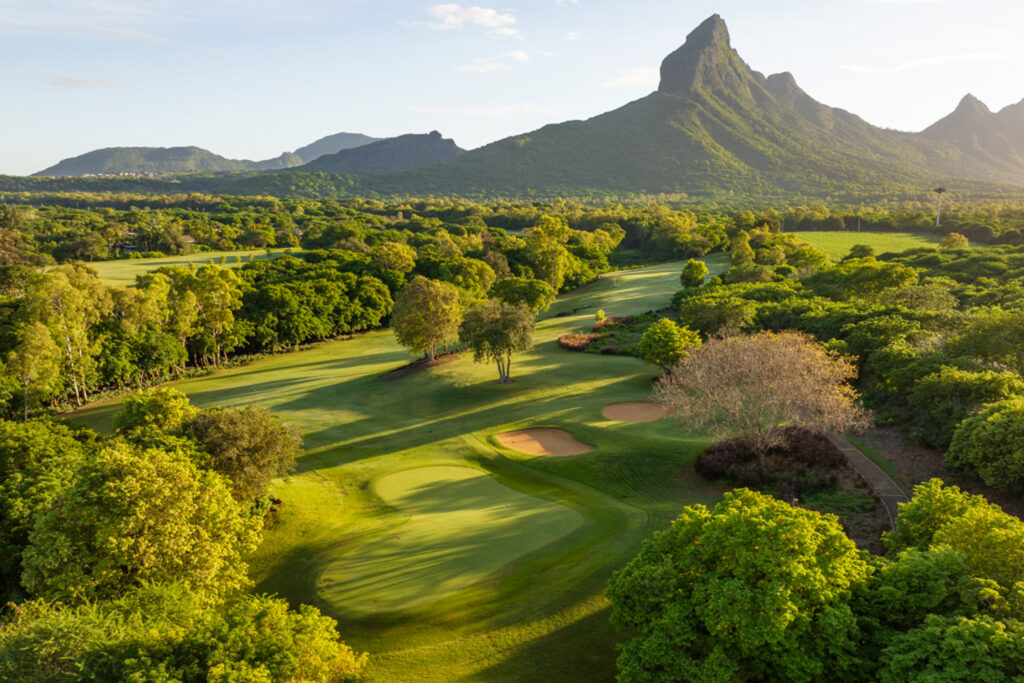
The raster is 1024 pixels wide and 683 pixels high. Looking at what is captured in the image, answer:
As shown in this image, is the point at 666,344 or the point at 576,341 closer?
the point at 666,344

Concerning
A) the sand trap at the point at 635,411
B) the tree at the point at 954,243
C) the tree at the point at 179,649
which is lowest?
the sand trap at the point at 635,411

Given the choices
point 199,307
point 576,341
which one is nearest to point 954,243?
point 576,341

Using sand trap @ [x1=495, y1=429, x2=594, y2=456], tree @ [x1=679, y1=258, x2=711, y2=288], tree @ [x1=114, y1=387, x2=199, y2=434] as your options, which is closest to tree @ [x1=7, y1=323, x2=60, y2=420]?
tree @ [x1=114, y1=387, x2=199, y2=434]

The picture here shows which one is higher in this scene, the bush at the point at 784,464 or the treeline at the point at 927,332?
the treeline at the point at 927,332

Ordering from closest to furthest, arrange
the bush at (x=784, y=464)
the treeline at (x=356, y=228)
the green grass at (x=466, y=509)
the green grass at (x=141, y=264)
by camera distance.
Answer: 1. the green grass at (x=466, y=509)
2. the bush at (x=784, y=464)
3. the green grass at (x=141, y=264)
4. the treeline at (x=356, y=228)

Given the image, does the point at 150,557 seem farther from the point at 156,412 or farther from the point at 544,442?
the point at 544,442

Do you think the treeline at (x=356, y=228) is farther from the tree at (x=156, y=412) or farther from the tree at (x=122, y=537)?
the tree at (x=122, y=537)

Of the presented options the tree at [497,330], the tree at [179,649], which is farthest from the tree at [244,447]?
the tree at [497,330]
